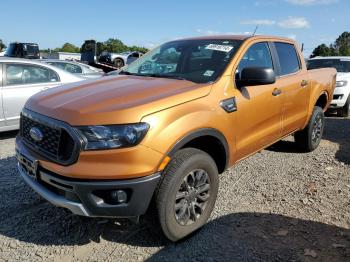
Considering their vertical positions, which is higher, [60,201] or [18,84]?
[18,84]

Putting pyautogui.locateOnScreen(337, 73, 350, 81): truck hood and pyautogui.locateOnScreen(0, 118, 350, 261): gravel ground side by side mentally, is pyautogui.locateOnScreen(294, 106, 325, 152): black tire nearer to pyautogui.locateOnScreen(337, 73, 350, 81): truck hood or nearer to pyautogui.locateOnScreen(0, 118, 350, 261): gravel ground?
pyautogui.locateOnScreen(0, 118, 350, 261): gravel ground

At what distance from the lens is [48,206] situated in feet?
13.1

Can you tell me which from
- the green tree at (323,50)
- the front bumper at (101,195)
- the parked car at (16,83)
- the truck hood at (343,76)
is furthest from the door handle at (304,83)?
the green tree at (323,50)

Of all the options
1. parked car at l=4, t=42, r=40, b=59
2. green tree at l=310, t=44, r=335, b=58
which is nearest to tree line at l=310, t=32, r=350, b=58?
green tree at l=310, t=44, r=335, b=58

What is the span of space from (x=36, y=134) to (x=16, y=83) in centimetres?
404

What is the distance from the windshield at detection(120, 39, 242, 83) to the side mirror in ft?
0.76

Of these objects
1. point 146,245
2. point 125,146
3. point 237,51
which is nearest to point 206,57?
point 237,51

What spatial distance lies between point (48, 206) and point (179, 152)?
5.84ft

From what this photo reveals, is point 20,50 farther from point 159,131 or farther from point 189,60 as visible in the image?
point 159,131

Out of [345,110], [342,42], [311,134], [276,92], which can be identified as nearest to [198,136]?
[276,92]

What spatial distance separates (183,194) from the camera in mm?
3156

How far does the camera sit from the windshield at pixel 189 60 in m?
3.79

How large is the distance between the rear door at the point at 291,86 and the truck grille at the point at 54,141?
A: 106 inches

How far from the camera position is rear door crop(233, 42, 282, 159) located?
381cm
